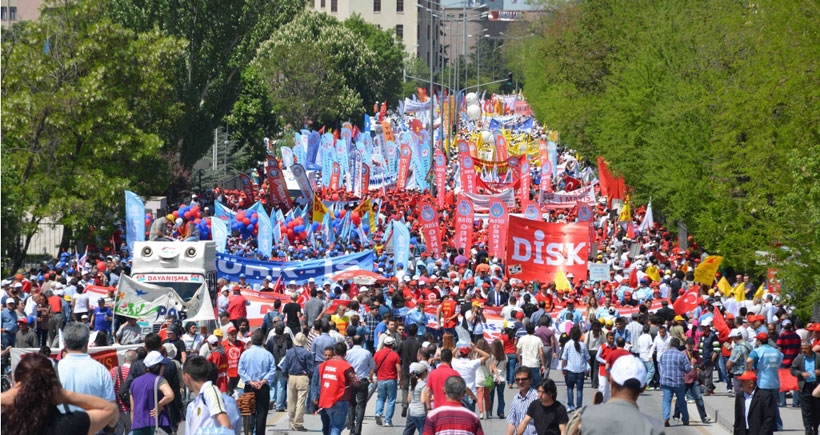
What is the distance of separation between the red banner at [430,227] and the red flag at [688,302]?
1033 cm

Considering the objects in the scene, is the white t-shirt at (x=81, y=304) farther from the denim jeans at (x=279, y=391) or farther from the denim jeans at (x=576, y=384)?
the denim jeans at (x=576, y=384)

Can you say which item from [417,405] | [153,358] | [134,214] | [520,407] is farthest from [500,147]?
[520,407]

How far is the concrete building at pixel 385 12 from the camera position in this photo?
15738 cm

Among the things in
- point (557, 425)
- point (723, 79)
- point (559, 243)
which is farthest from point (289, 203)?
point (557, 425)

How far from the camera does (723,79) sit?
119ft

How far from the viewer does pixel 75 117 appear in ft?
115

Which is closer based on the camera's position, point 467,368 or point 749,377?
point 749,377

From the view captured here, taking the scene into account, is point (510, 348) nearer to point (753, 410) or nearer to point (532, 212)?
point (753, 410)

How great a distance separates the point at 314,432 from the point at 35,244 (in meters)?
22.0

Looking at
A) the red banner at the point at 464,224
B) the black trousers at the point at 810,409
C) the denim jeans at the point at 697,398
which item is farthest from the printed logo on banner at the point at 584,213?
the black trousers at the point at 810,409

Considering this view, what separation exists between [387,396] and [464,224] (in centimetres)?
1700

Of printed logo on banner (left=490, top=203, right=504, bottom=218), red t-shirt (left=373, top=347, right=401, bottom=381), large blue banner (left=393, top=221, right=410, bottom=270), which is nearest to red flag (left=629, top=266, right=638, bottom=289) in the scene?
printed logo on banner (left=490, top=203, right=504, bottom=218)

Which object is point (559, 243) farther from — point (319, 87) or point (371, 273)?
point (319, 87)

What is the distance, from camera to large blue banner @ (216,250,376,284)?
1062 inches
